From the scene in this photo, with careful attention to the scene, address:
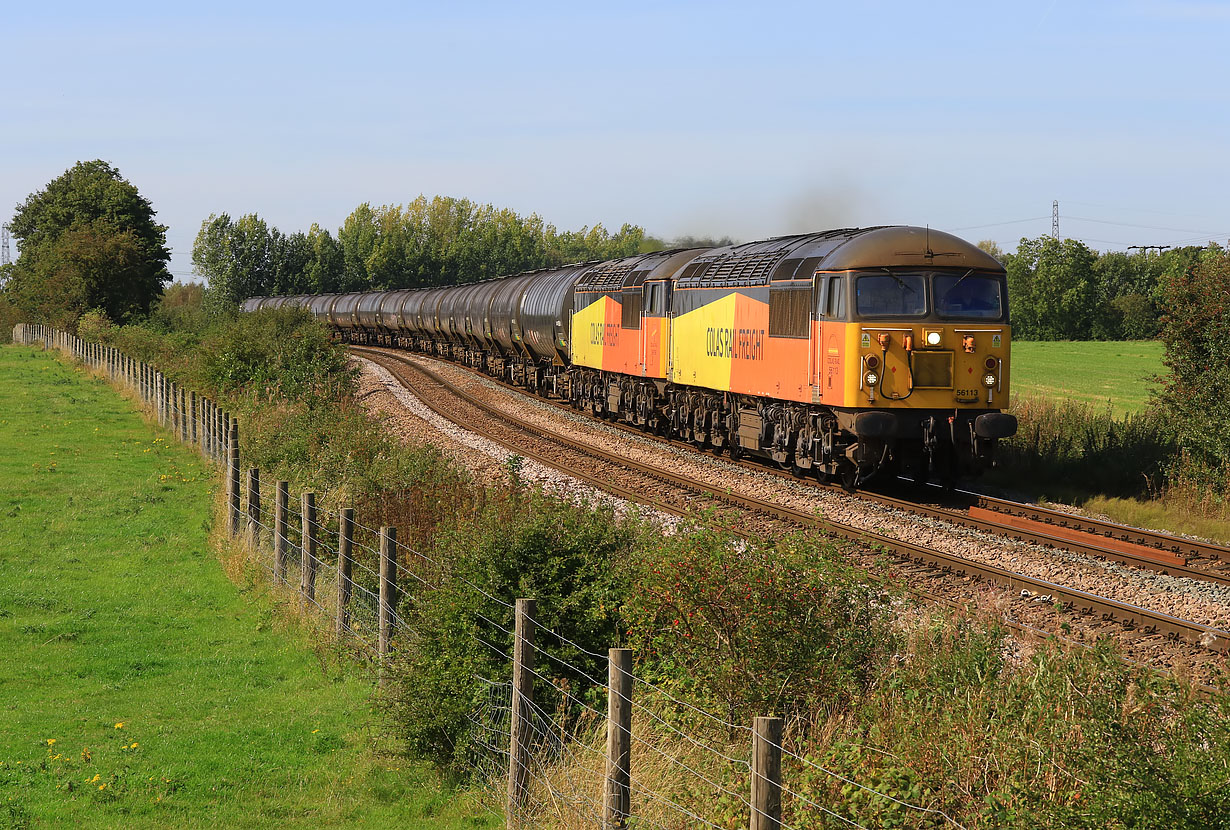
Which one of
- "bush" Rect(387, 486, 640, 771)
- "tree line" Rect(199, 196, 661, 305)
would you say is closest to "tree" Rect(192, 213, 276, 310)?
"tree line" Rect(199, 196, 661, 305)

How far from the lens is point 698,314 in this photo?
23719 mm

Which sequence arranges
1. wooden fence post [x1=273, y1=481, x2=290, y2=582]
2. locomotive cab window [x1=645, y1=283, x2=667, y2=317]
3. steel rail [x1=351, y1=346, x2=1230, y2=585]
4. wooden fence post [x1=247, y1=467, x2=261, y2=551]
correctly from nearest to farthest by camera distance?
wooden fence post [x1=273, y1=481, x2=290, y2=582] → steel rail [x1=351, y1=346, x2=1230, y2=585] → wooden fence post [x1=247, y1=467, x2=261, y2=551] → locomotive cab window [x1=645, y1=283, x2=667, y2=317]

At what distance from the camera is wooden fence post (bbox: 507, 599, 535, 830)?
269 inches

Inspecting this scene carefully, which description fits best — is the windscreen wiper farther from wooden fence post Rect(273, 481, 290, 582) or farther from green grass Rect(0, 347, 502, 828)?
green grass Rect(0, 347, 502, 828)

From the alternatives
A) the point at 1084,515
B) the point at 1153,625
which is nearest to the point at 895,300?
the point at 1084,515

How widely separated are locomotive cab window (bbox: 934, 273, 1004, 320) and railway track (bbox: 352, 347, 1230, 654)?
120 inches

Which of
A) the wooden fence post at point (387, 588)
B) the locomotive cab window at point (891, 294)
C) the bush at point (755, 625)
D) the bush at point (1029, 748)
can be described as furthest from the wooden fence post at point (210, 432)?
the bush at point (1029, 748)

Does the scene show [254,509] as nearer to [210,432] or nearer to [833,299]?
[210,432]

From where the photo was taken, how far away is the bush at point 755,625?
22.8 feet

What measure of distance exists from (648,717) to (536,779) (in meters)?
0.74

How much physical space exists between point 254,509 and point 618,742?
1009 centimetres

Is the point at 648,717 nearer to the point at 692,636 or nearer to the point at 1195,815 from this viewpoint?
the point at 692,636

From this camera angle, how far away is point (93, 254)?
6081cm

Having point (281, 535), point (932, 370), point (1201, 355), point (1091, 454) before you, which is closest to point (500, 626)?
point (281, 535)
